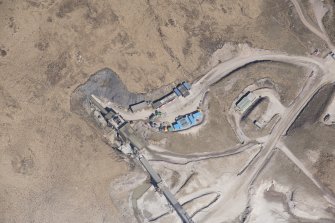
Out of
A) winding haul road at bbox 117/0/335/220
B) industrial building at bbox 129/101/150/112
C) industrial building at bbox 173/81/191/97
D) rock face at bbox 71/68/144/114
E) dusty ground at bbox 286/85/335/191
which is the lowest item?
dusty ground at bbox 286/85/335/191

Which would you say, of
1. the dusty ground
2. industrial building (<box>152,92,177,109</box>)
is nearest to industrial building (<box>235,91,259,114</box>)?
the dusty ground

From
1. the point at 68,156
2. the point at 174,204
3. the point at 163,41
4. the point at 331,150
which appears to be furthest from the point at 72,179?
the point at 331,150

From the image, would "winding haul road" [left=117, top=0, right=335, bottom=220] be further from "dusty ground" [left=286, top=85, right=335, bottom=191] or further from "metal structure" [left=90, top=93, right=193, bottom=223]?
"metal structure" [left=90, top=93, right=193, bottom=223]

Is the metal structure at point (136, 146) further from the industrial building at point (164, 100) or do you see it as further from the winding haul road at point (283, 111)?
the industrial building at point (164, 100)

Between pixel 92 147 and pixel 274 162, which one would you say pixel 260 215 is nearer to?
pixel 274 162

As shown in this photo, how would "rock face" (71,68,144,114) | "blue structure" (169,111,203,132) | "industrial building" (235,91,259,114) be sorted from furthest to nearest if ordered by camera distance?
"industrial building" (235,91,259,114) < "blue structure" (169,111,203,132) < "rock face" (71,68,144,114)

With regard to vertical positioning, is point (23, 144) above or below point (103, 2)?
below
